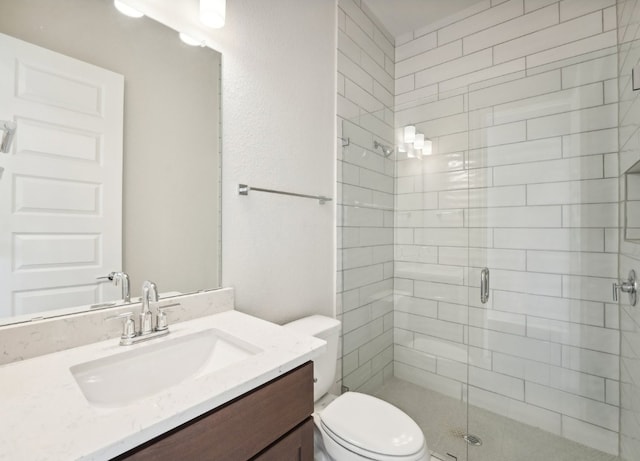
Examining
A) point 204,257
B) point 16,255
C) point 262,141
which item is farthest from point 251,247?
point 16,255

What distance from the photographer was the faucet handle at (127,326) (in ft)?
3.02

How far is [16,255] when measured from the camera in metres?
0.82

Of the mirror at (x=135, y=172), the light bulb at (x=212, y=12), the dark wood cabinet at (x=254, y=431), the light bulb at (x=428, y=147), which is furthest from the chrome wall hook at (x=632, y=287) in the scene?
the light bulb at (x=212, y=12)

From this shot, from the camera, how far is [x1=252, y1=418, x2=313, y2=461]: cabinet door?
2.51 ft

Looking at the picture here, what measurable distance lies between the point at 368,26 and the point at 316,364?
2.23 metres

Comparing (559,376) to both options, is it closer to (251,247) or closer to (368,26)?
(251,247)

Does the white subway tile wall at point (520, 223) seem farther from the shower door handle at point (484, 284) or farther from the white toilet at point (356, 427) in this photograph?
the white toilet at point (356, 427)

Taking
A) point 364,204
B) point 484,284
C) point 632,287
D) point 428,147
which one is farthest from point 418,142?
point 632,287

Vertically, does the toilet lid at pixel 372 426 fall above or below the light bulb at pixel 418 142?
below

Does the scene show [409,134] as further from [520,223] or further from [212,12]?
Result: [212,12]

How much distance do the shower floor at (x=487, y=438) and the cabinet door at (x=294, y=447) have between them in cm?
114

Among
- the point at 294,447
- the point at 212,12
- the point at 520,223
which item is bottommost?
the point at 294,447

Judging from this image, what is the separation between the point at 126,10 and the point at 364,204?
1530mm

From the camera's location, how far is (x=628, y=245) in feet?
4.58
